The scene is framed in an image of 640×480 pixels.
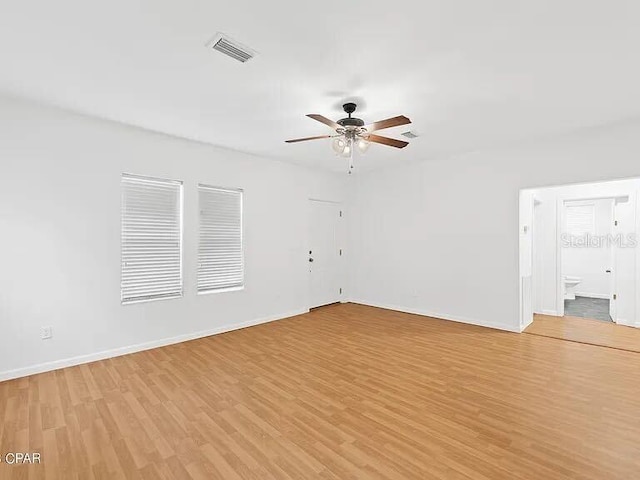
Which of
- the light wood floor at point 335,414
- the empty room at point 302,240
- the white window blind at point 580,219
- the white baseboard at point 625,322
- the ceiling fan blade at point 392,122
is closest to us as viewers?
the light wood floor at point 335,414

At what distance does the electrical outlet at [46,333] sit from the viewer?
3.33 m

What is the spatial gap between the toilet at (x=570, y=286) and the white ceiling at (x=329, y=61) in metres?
4.76

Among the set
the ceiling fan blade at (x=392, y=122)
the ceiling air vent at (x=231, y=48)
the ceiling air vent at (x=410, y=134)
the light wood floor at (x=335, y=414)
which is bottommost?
the light wood floor at (x=335, y=414)

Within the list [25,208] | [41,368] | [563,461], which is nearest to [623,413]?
[563,461]

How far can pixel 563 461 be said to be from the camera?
1958 millimetres

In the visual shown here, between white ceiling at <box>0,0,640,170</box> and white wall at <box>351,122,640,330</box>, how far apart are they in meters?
0.55

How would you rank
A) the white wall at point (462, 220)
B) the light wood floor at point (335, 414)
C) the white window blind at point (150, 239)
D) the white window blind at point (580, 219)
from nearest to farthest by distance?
the light wood floor at point (335, 414) → the white window blind at point (150, 239) → the white wall at point (462, 220) → the white window blind at point (580, 219)

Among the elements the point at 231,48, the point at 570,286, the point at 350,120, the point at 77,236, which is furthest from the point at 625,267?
the point at 77,236

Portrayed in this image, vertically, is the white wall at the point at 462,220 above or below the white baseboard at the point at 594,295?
above

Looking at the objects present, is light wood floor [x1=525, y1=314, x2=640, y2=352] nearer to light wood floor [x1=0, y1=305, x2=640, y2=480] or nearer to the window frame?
light wood floor [x1=0, y1=305, x2=640, y2=480]

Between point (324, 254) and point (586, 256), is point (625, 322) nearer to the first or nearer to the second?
point (586, 256)

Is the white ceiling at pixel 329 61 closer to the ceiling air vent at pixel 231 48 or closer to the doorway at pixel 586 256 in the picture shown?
the ceiling air vent at pixel 231 48

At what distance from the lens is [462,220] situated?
17.4 ft

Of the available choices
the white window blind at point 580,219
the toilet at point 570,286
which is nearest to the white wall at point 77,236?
the toilet at point 570,286
